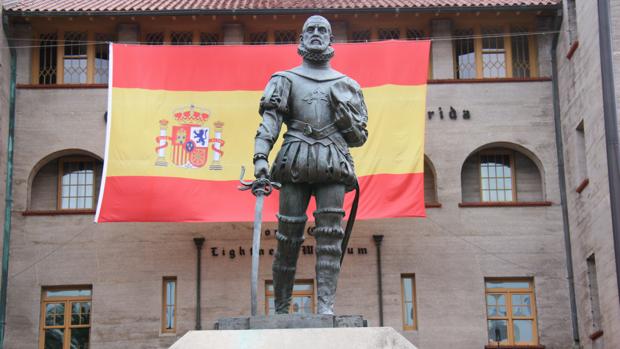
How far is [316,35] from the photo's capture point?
51.4ft

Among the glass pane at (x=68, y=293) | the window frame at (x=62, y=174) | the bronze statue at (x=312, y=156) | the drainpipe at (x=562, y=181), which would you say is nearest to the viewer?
the bronze statue at (x=312, y=156)

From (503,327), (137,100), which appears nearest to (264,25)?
(137,100)

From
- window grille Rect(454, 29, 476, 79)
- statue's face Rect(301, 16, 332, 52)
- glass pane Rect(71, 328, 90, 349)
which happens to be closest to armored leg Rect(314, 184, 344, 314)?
statue's face Rect(301, 16, 332, 52)

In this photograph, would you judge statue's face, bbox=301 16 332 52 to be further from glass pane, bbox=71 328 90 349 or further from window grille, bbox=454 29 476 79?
window grille, bbox=454 29 476 79

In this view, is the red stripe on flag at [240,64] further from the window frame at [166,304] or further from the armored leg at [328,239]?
the armored leg at [328,239]

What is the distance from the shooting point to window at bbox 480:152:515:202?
1439 inches

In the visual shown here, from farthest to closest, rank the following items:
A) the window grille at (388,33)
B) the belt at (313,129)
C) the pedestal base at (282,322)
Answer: the window grille at (388,33) → the belt at (313,129) → the pedestal base at (282,322)

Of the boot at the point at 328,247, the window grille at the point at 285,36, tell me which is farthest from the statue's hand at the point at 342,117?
the window grille at the point at 285,36

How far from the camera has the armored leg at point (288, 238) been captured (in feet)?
49.8

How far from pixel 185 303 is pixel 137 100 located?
18.4 feet

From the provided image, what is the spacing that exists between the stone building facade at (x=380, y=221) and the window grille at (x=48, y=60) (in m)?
0.04

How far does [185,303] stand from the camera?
34875mm

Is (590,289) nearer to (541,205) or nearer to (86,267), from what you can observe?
(541,205)

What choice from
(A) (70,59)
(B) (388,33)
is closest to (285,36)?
(B) (388,33)
